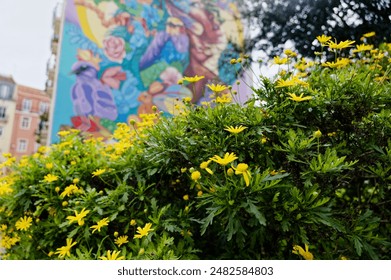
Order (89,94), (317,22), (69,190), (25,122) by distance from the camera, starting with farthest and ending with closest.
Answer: (89,94)
(25,122)
(317,22)
(69,190)

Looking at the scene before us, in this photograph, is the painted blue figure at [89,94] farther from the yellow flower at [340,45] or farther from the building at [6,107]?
the yellow flower at [340,45]

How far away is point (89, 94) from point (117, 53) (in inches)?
20.0

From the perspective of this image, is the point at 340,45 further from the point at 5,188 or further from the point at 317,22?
the point at 5,188

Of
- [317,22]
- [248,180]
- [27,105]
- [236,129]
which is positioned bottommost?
[248,180]

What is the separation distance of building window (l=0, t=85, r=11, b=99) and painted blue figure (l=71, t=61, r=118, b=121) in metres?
1.16

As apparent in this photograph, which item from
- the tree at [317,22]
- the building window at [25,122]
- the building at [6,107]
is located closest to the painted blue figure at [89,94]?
the building window at [25,122]

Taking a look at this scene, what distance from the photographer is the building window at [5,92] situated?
72.6 inches

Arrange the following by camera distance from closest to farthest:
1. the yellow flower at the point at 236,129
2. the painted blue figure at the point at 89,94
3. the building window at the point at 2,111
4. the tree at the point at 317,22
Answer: the yellow flower at the point at 236,129 → the tree at the point at 317,22 → the building window at the point at 2,111 → the painted blue figure at the point at 89,94

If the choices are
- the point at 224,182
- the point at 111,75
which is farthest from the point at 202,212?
the point at 111,75

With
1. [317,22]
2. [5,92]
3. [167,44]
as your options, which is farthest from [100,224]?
[167,44]

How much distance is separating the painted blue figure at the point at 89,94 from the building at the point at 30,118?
34 cm

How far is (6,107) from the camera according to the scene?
2357 mm

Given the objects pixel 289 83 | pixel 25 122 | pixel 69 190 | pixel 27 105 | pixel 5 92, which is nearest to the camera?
pixel 289 83

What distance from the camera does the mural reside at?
3.15 metres
